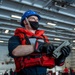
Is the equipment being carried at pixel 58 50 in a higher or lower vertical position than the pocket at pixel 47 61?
higher

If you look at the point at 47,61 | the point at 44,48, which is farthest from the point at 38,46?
the point at 47,61

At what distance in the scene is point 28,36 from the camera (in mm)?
1579

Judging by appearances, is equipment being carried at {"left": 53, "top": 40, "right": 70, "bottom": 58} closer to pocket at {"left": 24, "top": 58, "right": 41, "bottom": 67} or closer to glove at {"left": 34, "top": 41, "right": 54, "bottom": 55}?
glove at {"left": 34, "top": 41, "right": 54, "bottom": 55}

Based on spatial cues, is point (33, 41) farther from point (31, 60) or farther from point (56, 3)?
A: point (56, 3)

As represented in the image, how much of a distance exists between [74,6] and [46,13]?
1.54m

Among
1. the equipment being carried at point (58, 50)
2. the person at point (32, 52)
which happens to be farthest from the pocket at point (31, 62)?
the equipment being carried at point (58, 50)

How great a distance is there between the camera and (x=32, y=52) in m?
1.49

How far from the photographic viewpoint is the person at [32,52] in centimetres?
148

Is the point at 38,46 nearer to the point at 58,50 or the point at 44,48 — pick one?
the point at 44,48

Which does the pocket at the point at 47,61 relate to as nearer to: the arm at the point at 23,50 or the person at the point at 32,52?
the person at the point at 32,52

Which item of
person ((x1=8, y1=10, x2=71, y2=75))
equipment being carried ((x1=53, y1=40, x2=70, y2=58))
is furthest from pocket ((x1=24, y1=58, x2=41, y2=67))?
equipment being carried ((x1=53, y1=40, x2=70, y2=58))

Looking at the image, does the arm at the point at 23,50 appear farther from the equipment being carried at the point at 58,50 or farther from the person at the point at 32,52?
the equipment being carried at the point at 58,50

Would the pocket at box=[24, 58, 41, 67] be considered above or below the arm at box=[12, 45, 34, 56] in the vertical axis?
below

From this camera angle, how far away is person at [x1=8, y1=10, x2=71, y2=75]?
1477mm
